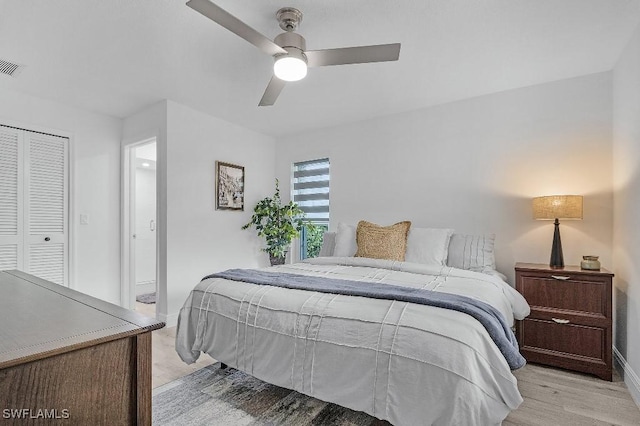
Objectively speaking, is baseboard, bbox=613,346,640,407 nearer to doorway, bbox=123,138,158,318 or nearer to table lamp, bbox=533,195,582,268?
table lamp, bbox=533,195,582,268

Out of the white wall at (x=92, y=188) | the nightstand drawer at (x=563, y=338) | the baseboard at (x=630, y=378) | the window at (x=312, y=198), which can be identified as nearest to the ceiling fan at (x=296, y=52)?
the nightstand drawer at (x=563, y=338)

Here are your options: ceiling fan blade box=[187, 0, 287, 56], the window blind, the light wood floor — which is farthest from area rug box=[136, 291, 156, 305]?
ceiling fan blade box=[187, 0, 287, 56]

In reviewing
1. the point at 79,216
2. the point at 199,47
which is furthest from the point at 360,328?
the point at 79,216

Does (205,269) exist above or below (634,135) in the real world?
below

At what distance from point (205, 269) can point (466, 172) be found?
307 cm

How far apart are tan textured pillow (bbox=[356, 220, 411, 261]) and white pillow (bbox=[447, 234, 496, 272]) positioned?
1.42 ft

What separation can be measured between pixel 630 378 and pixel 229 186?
13.1 ft

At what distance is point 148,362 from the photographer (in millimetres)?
862

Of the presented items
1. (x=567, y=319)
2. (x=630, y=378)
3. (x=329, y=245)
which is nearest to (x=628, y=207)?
(x=567, y=319)

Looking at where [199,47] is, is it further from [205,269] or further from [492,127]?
[492,127]

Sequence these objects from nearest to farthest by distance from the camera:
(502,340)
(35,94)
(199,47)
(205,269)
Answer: (502,340) < (199,47) < (35,94) < (205,269)

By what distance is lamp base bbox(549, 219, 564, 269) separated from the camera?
2762 millimetres

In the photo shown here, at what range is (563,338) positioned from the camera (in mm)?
2500

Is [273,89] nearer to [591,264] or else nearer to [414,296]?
[414,296]
